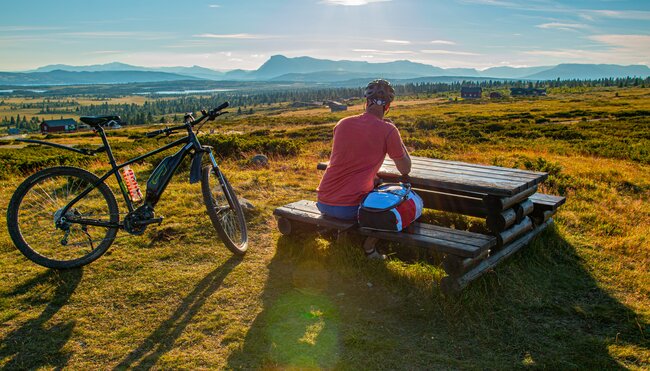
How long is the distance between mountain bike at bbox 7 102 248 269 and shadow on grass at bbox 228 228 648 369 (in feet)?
4.77

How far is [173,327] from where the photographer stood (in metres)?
4.28

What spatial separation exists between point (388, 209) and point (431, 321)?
129 centimetres

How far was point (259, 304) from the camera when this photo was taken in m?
A: 4.73

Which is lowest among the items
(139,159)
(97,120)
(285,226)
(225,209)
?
(285,226)

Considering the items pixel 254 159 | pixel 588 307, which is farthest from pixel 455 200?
pixel 254 159

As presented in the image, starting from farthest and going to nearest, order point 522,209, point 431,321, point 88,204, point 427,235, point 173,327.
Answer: point 522,209 < point 88,204 < point 427,235 < point 431,321 < point 173,327

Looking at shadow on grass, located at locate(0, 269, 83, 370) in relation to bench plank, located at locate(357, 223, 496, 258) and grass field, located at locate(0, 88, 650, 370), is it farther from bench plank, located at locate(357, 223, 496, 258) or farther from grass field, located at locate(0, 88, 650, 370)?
bench plank, located at locate(357, 223, 496, 258)

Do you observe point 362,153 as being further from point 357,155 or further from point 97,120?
point 97,120

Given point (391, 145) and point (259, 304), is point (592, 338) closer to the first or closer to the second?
point (391, 145)

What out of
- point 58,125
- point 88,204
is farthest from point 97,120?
point 58,125

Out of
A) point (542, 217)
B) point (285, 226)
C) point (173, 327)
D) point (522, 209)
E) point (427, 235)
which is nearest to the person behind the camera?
point (173, 327)

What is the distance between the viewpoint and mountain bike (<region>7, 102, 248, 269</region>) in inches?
207

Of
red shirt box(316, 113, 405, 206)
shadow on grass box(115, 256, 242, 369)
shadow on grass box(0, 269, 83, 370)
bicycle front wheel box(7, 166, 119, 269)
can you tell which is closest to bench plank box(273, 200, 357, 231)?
red shirt box(316, 113, 405, 206)

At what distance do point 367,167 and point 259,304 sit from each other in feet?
6.70
